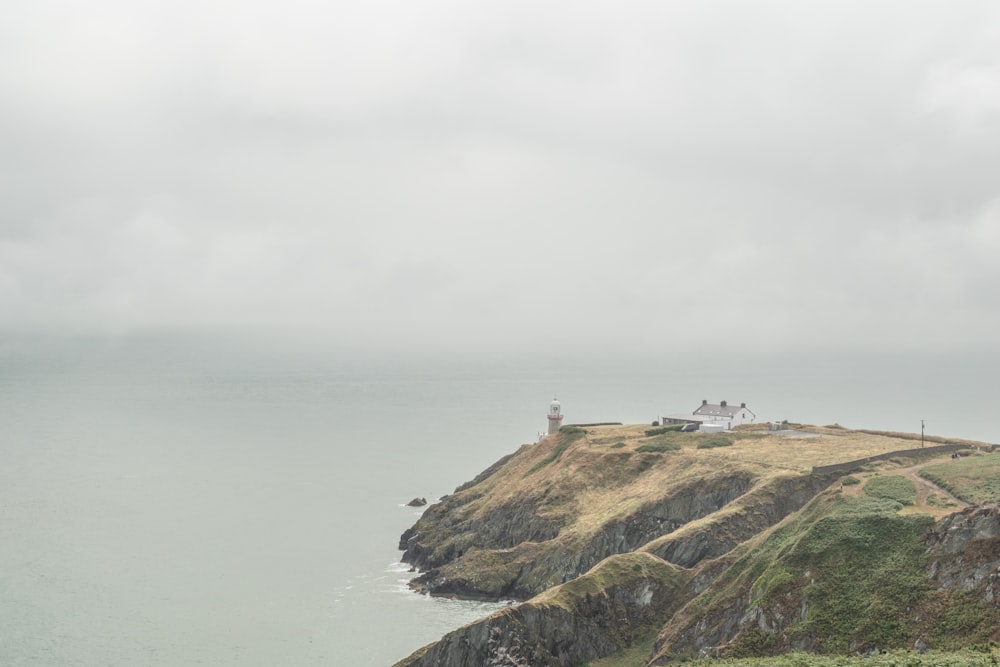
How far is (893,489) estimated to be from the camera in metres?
59.3

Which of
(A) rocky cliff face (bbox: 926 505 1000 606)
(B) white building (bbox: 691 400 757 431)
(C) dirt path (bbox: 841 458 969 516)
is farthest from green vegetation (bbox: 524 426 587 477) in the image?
(A) rocky cliff face (bbox: 926 505 1000 606)

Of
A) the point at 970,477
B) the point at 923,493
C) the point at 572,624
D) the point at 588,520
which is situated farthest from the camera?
the point at 588,520

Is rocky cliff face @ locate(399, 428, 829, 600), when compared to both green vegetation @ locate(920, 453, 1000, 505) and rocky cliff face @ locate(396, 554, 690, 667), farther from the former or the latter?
green vegetation @ locate(920, 453, 1000, 505)

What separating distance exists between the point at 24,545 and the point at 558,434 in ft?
234

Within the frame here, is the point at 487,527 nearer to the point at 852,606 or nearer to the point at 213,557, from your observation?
the point at 213,557

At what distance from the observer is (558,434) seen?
393ft

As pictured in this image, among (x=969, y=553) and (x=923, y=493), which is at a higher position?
(x=923, y=493)

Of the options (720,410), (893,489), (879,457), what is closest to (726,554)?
(893,489)

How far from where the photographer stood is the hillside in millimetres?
45375

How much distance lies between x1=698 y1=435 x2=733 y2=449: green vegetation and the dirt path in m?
29.7

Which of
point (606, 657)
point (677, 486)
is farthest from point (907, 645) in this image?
point (677, 486)

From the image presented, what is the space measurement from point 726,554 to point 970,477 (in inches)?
716

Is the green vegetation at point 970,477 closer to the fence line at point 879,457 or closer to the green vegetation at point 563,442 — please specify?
the fence line at point 879,457

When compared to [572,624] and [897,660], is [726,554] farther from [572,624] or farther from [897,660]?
[897,660]
